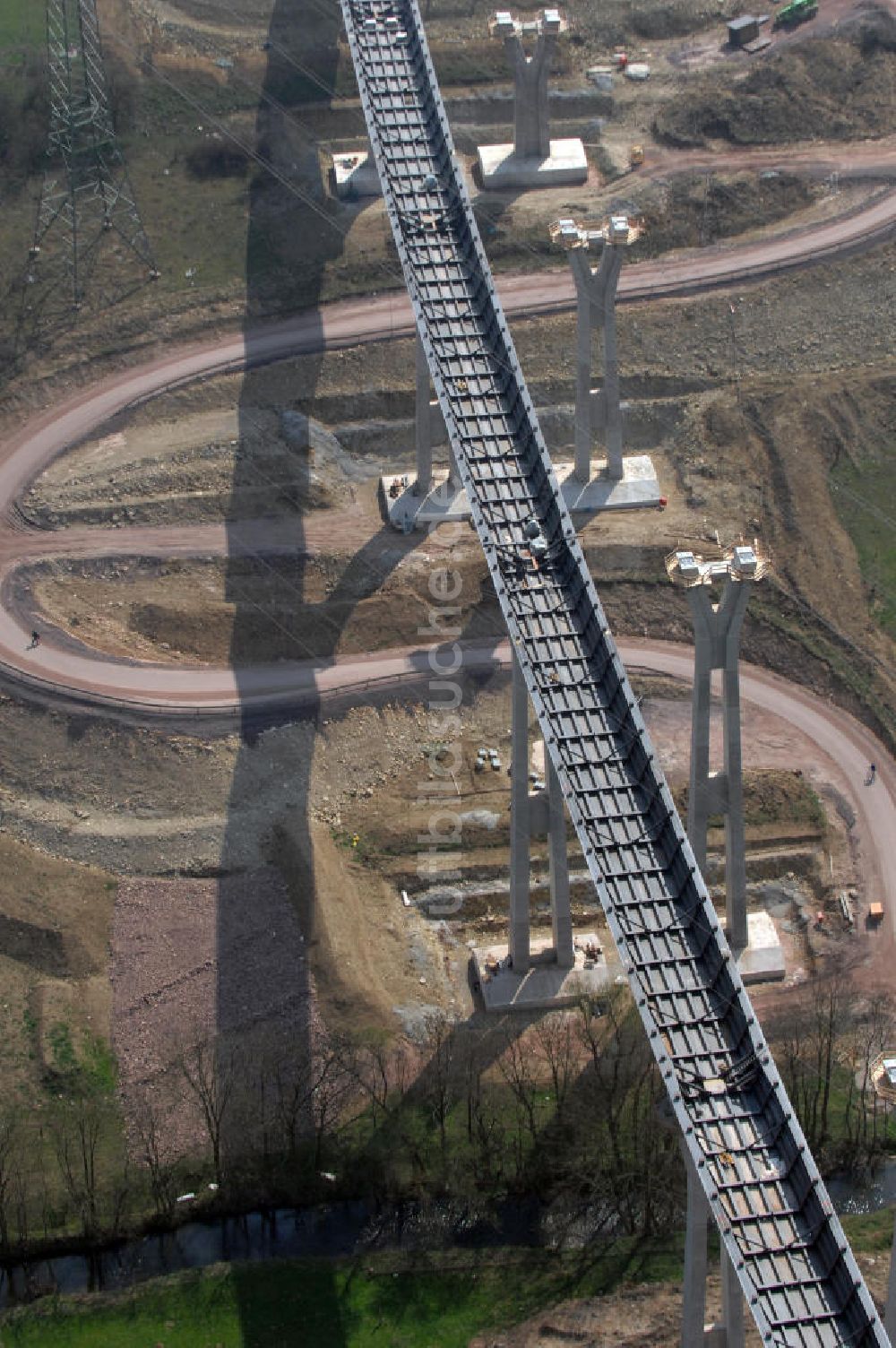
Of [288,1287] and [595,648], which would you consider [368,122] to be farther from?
[288,1287]

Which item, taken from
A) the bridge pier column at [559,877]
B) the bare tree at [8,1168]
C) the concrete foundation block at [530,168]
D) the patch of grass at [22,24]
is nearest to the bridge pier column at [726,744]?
the bridge pier column at [559,877]

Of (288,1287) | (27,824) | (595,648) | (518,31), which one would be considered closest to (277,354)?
(518,31)

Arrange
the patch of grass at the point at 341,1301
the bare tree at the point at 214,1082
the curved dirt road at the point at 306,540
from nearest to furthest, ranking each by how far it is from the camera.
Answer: the patch of grass at the point at 341,1301 < the bare tree at the point at 214,1082 < the curved dirt road at the point at 306,540

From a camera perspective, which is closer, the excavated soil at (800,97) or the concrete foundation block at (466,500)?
the concrete foundation block at (466,500)

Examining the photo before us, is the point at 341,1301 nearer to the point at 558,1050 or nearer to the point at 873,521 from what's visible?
the point at 558,1050

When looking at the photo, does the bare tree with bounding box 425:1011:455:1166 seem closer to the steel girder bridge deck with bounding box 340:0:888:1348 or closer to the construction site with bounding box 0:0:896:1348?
the construction site with bounding box 0:0:896:1348

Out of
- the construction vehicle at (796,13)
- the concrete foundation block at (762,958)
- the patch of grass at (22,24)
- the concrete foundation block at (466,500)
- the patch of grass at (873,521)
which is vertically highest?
the patch of grass at (22,24)

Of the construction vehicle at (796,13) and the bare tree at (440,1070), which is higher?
the construction vehicle at (796,13)

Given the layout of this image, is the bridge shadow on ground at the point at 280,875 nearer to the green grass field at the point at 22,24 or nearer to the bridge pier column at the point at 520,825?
the bridge pier column at the point at 520,825
